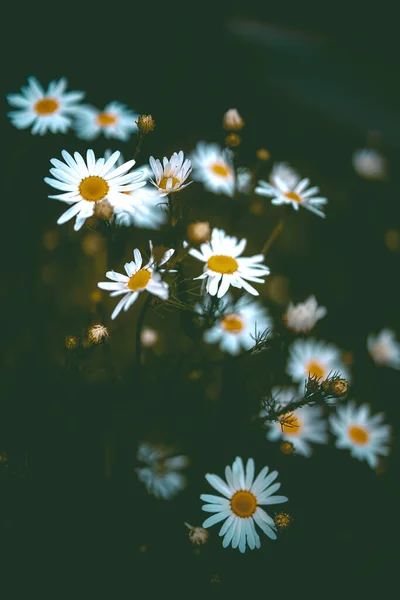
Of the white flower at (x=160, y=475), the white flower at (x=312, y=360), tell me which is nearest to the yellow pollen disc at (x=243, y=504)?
the white flower at (x=160, y=475)

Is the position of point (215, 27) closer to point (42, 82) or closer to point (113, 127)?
point (42, 82)

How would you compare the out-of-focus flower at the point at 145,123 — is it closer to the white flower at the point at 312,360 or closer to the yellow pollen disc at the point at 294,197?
the yellow pollen disc at the point at 294,197

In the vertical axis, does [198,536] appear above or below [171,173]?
below

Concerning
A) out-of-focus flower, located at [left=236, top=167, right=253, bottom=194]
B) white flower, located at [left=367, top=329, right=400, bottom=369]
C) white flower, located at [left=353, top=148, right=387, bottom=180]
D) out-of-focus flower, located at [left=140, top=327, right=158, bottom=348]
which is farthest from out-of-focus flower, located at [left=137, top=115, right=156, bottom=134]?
white flower, located at [left=353, top=148, right=387, bottom=180]

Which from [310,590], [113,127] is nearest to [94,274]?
[113,127]

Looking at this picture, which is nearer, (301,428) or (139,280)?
(139,280)

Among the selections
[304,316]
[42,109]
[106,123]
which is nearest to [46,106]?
[42,109]

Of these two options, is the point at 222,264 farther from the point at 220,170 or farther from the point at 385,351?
the point at 385,351
